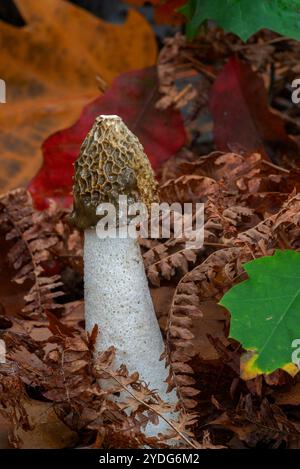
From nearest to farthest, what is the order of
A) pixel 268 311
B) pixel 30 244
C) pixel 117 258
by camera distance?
pixel 268 311 < pixel 117 258 < pixel 30 244

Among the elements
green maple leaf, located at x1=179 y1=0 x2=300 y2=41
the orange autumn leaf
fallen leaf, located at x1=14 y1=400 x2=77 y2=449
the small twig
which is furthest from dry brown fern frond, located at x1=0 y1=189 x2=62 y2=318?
the orange autumn leaf

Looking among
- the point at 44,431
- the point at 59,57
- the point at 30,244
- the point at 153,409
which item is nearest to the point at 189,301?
the point at 153,409

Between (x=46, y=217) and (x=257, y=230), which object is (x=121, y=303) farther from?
(x=46, y=217)

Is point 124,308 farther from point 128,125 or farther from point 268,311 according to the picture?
point 128,125

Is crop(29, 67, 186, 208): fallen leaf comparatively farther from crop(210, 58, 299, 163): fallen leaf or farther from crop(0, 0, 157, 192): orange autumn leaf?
crop(0, 0, 157, 192): orange autumn leaf

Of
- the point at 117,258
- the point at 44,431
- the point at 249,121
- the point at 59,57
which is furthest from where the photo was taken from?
the point at 59,57
